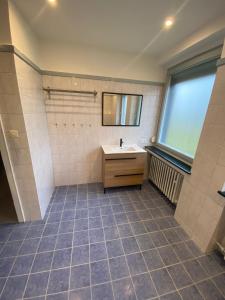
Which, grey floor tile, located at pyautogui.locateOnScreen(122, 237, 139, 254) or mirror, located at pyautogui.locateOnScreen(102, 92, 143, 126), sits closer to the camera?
grey floor tile, located at pyautogui.locateOnScreen(122, 237, 139, 254)

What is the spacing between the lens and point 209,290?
4.01 ft

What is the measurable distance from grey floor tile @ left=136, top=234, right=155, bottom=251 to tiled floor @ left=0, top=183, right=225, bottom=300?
0.01m

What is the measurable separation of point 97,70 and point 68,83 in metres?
0.54

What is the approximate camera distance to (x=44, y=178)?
2.07 m

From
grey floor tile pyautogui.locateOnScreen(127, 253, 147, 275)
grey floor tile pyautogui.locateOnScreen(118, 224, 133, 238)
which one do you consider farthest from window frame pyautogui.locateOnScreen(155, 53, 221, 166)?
grey floor tile pyautogui.locateOnScreen(127, 253, 147, 275)

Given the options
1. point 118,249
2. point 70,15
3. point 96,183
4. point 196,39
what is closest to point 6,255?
point 118,249

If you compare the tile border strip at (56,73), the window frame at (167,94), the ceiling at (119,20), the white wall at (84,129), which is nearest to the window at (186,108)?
the window frame at (167,94)

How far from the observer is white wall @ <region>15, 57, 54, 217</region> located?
4.88ft

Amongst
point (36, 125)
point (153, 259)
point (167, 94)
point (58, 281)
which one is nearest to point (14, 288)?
point (58, 281)

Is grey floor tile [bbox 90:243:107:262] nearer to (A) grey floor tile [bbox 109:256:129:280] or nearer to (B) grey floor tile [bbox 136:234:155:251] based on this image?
(A) grey floor tile [bbox 109:256:129:280]

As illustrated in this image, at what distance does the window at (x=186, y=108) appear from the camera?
1850 millimetres

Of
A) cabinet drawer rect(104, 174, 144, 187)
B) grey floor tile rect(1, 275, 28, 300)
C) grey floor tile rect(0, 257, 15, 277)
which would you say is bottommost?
grey floor tile rect(1, 275, 28, 300)

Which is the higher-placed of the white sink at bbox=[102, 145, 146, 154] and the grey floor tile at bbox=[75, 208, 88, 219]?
the white sink at bbox=[102, 145, 146, 154]

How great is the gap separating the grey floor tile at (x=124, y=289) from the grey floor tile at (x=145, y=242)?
389mm
